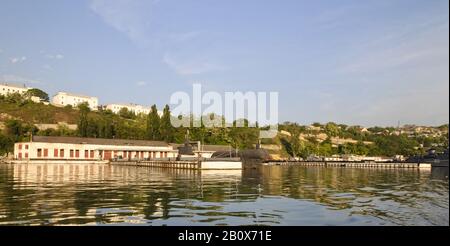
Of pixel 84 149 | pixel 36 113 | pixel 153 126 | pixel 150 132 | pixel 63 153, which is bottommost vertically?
pixel 63 153

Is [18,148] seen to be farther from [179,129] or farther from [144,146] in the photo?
[179,129]

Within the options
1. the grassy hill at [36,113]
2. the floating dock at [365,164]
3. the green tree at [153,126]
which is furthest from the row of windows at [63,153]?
the grassy hill at [36,113]

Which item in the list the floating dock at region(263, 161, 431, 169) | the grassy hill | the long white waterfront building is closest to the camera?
the long white waterfront building

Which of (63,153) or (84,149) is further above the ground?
(84,149)

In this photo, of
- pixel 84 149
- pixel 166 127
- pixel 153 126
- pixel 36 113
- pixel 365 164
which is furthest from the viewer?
pixel 36 113

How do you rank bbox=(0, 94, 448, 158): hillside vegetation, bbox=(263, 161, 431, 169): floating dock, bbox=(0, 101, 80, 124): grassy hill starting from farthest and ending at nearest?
bbox=(0, 101, 80, 124): grassy hill, bbox=(0, 94, 448, 158): hillside vegetation, bbox=(263, 161, 431, 169): floating dock

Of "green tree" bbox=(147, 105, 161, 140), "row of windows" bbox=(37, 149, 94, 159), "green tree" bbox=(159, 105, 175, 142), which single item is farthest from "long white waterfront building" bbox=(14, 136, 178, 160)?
"green tree" bbox=(147, 105, 161, 140)

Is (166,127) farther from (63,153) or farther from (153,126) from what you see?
(63,153)

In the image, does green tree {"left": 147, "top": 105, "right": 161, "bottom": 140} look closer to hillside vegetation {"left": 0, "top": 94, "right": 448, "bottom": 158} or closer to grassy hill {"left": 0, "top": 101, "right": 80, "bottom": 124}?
hillside vegetation {"left": 0, "top": 94, "right": 448, "bottom": 158}

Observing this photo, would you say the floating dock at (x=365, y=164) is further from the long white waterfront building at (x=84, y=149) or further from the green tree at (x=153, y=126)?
the green tree at (x=153, y=126)

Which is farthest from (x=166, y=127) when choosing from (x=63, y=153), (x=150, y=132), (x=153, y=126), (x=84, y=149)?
(x=63, y=153)

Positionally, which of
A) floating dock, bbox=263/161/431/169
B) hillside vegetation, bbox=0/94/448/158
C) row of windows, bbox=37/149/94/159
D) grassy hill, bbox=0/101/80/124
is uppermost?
grassy hill, bbox=0/101/80/124

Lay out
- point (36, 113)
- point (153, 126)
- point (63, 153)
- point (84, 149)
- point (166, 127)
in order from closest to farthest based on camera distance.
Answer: point (63, 153) < point (84, 149) < point (153, 126) < point (166, 127) < point (36, 113)
